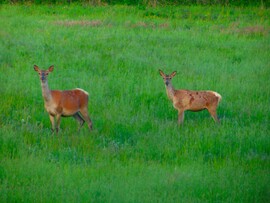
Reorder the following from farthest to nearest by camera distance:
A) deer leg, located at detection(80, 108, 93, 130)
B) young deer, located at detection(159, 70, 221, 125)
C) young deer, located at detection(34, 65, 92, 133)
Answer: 1. young deer, located at detection(159, 70, 221, 125)
2. deer leg, located at detection(80, 108, 93, 130)
3. young deer, located at detection(34, 65, 92, 133)

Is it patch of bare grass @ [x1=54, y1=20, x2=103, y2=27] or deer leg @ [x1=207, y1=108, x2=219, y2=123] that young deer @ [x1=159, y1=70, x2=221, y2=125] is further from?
patch of bare grass @ [x1=54, y1=20, x2=103, y2=27]

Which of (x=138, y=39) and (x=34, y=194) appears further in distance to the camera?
(x=138, y=39)

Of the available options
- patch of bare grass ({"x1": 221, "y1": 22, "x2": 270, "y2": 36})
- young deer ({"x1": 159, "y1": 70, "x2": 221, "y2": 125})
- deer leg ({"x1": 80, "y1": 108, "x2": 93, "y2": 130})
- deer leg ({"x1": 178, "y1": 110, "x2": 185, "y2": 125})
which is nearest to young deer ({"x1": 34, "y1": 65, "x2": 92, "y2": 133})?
deer leg ({"x1": 80, "y1": 108, "x2": 93, "y2": 130})

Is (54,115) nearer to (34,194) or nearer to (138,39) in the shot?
(34,194)

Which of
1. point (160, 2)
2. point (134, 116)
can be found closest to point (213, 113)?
point (134, 116)

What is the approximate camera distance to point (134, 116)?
40.4 feet

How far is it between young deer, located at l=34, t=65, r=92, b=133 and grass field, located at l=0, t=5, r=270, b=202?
0.89 ft

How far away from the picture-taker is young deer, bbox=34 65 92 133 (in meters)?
11.2

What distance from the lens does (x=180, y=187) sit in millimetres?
8648

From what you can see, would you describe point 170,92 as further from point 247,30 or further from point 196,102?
point 247,30

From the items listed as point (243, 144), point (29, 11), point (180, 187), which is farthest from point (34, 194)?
point (29, 11)

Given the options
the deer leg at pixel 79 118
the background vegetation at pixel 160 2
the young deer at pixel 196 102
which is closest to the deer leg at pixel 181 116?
the young deer at pixel 196 102

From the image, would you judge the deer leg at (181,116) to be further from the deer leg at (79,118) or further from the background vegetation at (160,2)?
the background vegetation at (160,2)

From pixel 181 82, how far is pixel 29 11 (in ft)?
41.7
